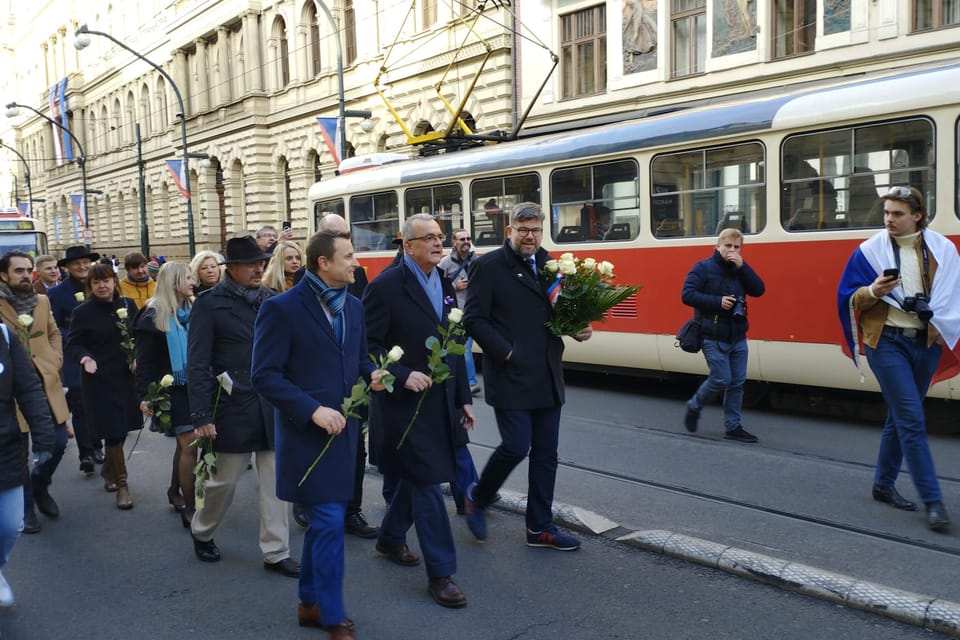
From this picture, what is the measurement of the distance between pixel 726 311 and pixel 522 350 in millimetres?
3278

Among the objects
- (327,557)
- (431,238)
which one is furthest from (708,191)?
(327,557)

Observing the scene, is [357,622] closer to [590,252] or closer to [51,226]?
[590,252]

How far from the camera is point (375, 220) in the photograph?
46.3ft

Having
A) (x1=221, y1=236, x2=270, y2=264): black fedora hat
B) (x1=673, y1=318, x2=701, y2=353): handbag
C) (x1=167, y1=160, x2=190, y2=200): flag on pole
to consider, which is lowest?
(x1=673, y1=318, x2=701, y2=353): handbag

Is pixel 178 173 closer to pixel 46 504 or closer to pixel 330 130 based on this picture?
pixel 330 130

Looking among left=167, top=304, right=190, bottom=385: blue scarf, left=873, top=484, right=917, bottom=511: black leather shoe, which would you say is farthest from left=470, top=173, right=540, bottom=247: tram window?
left=873, top=484, right=917, bottom=511: black leather shoe

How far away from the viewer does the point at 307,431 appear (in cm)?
398

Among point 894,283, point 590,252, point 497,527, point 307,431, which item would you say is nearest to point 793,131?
point 590,252

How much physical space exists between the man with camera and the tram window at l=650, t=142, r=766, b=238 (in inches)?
49.8

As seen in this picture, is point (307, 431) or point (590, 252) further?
point (590, 252)

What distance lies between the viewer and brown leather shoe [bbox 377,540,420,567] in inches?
196

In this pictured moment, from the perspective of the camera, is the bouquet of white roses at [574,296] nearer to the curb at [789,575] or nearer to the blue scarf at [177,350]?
the curb at [789,575]

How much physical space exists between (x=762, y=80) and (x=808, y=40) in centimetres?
103

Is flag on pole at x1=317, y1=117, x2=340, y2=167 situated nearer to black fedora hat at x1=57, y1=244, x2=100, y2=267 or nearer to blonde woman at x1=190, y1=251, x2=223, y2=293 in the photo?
black fedora hat at x1=57, y1=244, x2=100, y2=267
